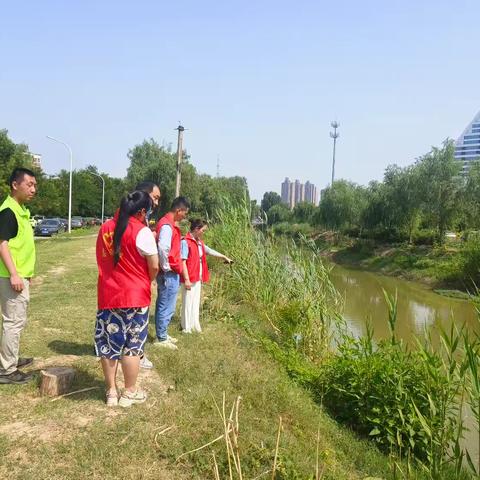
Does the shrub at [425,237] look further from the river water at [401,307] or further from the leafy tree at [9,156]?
the leafy tree at [9,156]

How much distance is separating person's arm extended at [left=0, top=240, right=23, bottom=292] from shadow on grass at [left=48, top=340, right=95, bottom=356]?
1.38m

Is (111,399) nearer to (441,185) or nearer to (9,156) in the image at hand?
(441,185)

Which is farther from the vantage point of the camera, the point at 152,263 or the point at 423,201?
the point at 423,201

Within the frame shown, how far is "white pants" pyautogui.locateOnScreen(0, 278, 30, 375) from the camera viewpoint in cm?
382

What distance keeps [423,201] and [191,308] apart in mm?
23891

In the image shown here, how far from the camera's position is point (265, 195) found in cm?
8612

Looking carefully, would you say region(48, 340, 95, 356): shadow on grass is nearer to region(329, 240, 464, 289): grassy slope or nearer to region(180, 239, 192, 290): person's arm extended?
region(180, 239, 192, 290): person's arm extended

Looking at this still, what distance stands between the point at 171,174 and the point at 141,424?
3297 cm

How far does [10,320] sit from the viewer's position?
3.85 metres

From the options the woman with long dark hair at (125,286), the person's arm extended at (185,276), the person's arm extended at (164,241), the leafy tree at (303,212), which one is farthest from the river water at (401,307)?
the leafy tree at (303,212)

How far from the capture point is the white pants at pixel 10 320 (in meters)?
3.82

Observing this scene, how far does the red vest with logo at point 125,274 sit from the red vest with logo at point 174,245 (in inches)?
58.5

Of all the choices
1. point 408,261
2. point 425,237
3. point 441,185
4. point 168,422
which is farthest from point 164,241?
point 425,237

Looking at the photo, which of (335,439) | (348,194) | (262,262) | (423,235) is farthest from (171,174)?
(335,439)
